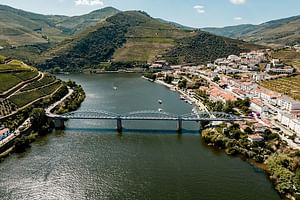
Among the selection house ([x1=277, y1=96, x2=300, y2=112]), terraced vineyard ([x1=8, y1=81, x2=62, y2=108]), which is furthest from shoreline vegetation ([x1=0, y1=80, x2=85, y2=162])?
house ([x1=277, y1=96, x2=300, y2=112])

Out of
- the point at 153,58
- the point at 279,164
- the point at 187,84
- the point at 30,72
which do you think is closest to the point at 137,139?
the point at 279,164

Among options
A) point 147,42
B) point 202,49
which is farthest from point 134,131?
point 147,42

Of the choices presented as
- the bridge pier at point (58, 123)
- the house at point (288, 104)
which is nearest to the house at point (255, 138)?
the house at point (288, 104)

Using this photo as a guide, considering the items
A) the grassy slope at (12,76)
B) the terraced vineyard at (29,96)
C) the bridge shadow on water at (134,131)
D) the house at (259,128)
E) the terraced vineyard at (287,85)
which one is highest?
the grassy slope at (12,76)

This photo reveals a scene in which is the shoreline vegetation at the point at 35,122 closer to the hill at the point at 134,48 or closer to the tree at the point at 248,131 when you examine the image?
the tree at the point at 248,131

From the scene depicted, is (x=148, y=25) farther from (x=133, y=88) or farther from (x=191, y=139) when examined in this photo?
(x=191, y=139)
